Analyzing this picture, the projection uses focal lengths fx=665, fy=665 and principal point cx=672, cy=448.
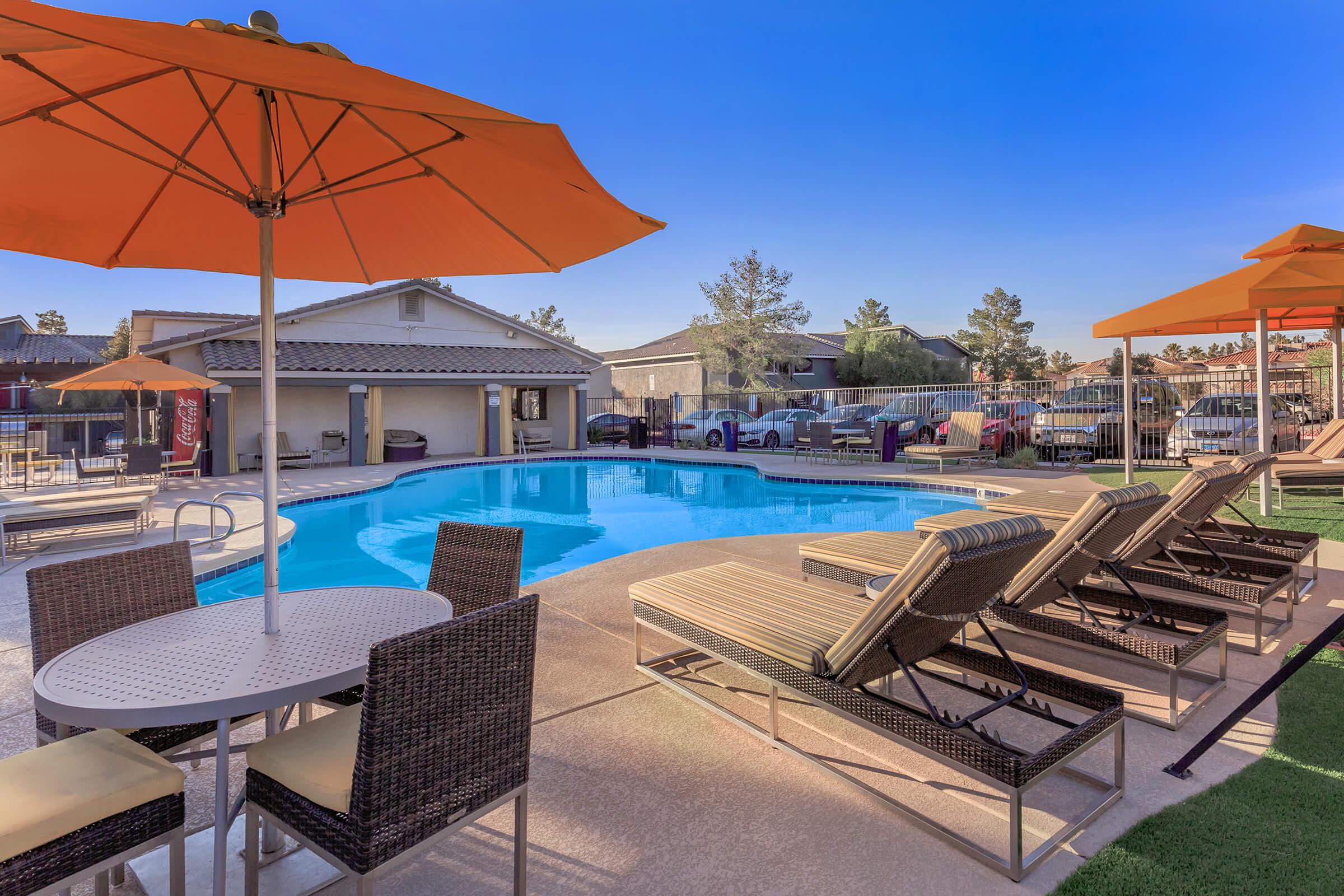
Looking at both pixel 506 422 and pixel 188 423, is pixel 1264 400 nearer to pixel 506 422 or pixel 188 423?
pixel 506 422

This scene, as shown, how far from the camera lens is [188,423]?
1523 centimetres

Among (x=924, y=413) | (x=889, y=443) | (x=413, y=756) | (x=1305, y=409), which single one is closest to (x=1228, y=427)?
(x=889, y=443)

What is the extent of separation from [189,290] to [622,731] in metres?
30.0

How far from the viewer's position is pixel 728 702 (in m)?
3.37

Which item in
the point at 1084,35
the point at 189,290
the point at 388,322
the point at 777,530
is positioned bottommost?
the point at 777,530

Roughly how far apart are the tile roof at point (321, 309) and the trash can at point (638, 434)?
2.44 meters

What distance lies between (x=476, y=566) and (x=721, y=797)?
149 centimetres

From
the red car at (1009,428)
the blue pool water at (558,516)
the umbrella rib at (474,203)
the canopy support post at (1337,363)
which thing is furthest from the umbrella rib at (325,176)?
the red car at (1009,428)

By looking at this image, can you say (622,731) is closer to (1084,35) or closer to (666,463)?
(666,463)

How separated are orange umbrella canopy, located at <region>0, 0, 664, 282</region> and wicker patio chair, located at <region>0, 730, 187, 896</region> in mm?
1673

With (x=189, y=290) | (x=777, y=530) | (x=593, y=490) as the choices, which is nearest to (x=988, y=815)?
(x=777, y=530)

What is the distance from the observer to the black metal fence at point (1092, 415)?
1322 centimetres

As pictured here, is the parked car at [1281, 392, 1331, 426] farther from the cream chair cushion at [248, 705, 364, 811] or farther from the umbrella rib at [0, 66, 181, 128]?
the umbrella rib at [0, 66, 181, 128]

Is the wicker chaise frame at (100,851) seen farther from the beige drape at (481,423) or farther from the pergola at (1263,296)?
the beige drape at (481,423)
